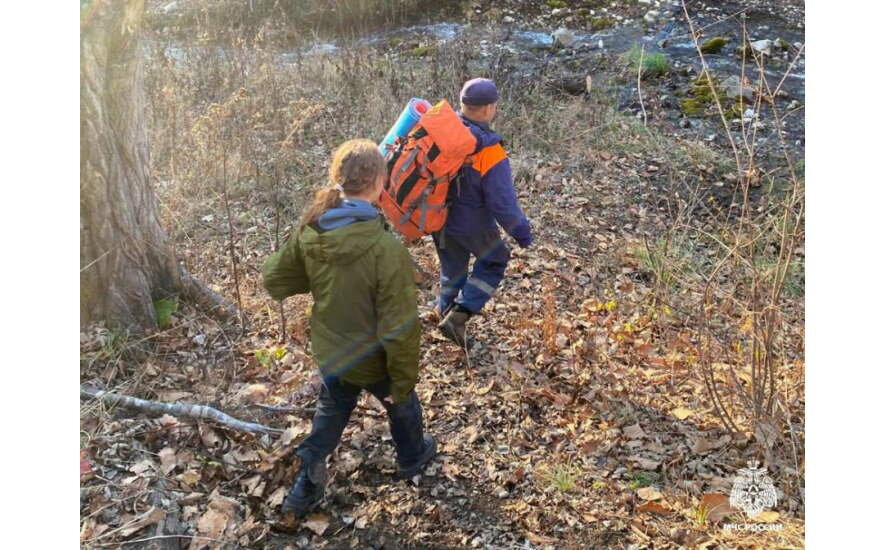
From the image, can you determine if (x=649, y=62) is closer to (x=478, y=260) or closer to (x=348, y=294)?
(x=478, y=260)

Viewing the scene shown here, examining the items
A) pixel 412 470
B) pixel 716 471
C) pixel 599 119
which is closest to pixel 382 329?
pixel 412 470

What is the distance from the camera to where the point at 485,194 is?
391 centimetres

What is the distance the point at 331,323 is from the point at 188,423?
1.06 meters

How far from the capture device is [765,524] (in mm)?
2914

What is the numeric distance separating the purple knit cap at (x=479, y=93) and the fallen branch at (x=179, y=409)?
1943mm

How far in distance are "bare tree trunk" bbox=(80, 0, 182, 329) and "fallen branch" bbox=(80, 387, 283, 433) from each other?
537 mm

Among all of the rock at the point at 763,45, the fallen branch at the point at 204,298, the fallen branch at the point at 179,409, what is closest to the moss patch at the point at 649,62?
the rock at the point at 763,45

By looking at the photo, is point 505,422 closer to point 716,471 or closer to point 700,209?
point 716,471

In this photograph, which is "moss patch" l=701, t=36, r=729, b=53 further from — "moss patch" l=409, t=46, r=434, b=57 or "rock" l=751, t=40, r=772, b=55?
"moss patch" l=409, t=46, r=434, b=57

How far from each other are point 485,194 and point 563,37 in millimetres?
3827

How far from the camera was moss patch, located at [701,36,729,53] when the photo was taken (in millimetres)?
6344

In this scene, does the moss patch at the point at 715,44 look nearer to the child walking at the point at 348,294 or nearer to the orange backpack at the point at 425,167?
the orange backpack at the point at 425,167

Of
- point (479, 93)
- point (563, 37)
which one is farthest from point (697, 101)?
point (479, 93)

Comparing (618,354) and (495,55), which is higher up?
(495,55)
